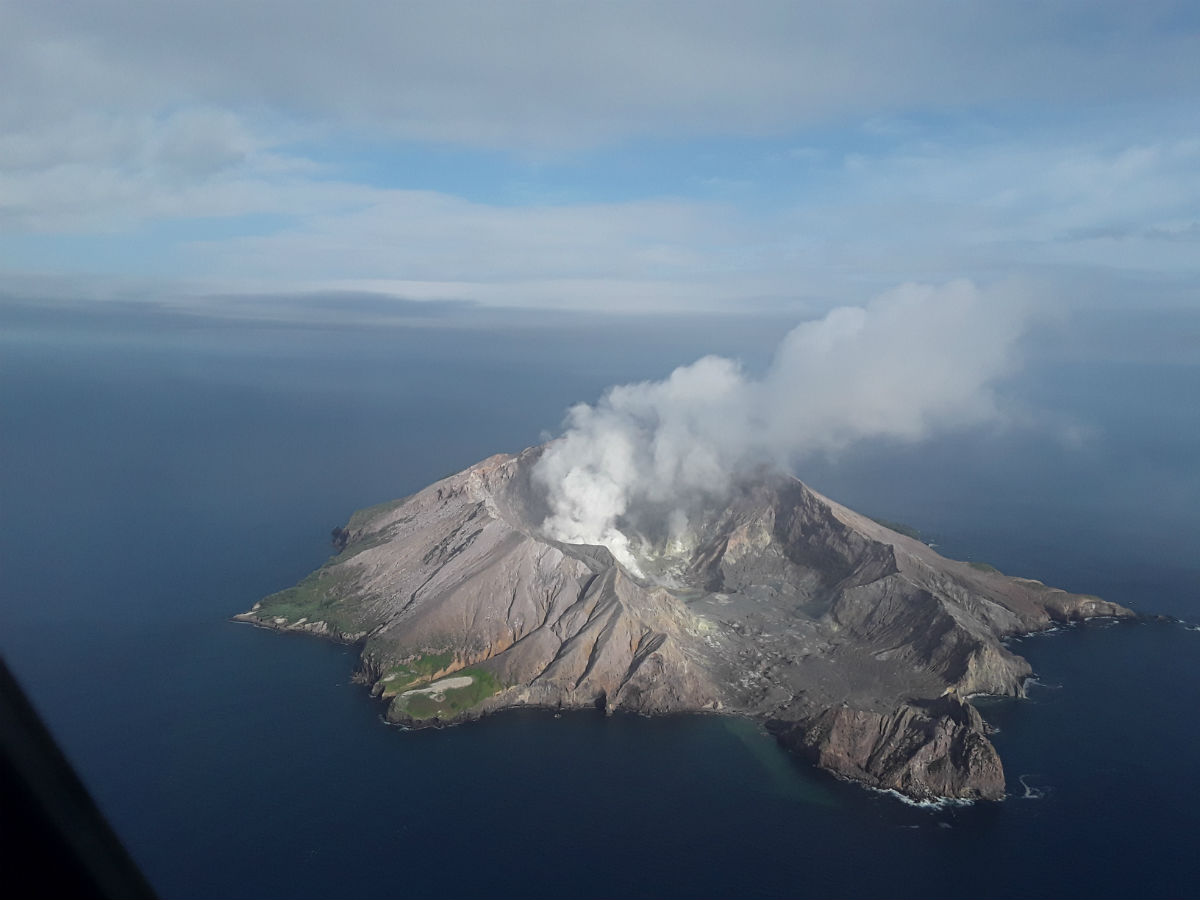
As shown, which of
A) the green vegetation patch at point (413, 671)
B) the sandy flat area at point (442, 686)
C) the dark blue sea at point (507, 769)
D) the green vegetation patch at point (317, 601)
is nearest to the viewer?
the dark blue sea at point (507, 769)

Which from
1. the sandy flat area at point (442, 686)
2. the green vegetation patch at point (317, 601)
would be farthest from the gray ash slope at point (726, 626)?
the green vegetation patch at point (317, 601)

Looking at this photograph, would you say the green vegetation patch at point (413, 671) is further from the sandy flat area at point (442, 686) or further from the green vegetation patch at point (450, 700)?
the green vegetation patch at point (450, 700)

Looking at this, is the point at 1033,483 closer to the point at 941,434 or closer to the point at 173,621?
the point at 941,434

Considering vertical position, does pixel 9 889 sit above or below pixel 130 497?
above

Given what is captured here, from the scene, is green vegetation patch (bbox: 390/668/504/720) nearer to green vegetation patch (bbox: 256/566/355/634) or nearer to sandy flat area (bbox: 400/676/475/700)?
sandy flat area (bbox: 400/676/475/700)

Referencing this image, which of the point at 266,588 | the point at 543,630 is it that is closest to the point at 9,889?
the point at 543,630

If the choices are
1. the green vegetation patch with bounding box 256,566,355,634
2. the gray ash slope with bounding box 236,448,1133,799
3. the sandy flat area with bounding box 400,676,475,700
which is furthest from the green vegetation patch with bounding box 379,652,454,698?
the green vegetation patch with bounding box 256,566,355,634
